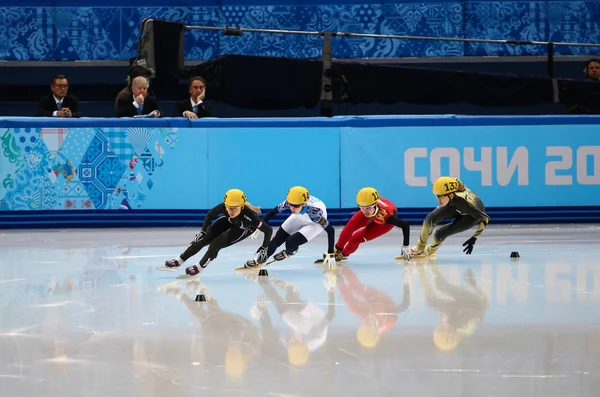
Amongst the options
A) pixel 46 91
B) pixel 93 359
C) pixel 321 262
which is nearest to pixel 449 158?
pixel 321 262

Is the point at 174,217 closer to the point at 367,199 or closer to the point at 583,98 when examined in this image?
the point at 367,199

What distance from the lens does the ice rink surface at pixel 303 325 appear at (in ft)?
17.8

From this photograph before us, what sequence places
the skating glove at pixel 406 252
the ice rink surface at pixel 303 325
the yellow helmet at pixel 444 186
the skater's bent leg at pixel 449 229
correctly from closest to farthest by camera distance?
the ice rink surface at pixel 303 325 < the skating glove at pixel 406 252 < the yellow helmet at pixel 444 186 < the skater's bent leg at pixel 449 229

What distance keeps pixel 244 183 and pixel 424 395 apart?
349 inches

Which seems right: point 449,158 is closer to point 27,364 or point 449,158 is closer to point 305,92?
point 305,92

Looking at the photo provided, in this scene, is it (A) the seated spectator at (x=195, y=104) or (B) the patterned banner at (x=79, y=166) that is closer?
(B) the patterned banner at (x=79, y=166)

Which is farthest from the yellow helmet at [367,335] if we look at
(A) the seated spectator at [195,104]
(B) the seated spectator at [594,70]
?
(B) the seated spectator at [594,70]

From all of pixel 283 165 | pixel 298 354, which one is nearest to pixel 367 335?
pixel 298 354

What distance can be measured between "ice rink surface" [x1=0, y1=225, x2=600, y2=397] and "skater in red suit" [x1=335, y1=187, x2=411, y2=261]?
210 millimetres

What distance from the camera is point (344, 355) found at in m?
6.05

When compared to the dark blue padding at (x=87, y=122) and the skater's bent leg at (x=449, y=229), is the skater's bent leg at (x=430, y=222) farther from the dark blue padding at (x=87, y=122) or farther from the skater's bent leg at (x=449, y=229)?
the dark blue padding at (x=87, y=122)

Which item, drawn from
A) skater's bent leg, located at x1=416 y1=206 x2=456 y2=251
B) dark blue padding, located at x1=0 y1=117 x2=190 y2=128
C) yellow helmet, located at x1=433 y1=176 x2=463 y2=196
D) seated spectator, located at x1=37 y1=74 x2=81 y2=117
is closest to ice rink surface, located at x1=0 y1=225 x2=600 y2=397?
skater's bent leg, located at x1=416 y1=206 x2=456 y2=251

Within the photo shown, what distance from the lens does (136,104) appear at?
13.9m

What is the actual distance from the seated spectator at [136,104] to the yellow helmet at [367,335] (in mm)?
7701
